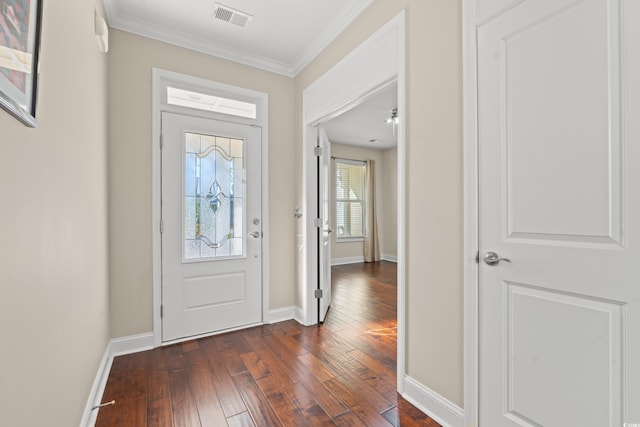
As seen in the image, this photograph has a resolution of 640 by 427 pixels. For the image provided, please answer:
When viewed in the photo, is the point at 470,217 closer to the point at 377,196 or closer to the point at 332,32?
the point at 332,32

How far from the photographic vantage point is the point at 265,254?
3076 millimetres

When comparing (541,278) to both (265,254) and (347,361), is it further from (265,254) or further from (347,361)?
(265,254)

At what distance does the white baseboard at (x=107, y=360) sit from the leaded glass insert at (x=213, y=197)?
2.53 feet

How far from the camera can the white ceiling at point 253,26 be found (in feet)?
7.51

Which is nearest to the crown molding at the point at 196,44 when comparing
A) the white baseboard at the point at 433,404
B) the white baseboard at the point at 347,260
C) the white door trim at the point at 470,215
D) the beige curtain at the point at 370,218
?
the white door trim at the point at 470,215

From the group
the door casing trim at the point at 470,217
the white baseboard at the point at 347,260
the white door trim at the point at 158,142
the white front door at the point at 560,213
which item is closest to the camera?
the white front door at the point at 560,213

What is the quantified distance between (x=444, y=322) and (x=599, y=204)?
0.89 metres

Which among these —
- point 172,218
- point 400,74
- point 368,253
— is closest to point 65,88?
point 172,218

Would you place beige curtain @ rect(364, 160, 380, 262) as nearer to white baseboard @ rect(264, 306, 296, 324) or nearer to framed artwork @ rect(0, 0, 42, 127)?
white baseboard @ rect(264, 306, 296, 324)

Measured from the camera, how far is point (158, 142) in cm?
256

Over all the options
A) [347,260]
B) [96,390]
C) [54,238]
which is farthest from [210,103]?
[347,260]

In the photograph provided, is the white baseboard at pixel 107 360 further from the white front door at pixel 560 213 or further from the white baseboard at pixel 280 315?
the white front door at pixel 560 213

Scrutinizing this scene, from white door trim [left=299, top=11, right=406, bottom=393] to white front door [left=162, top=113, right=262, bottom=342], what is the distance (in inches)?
20.0

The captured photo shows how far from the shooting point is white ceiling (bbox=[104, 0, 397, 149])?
2289 millimetres
